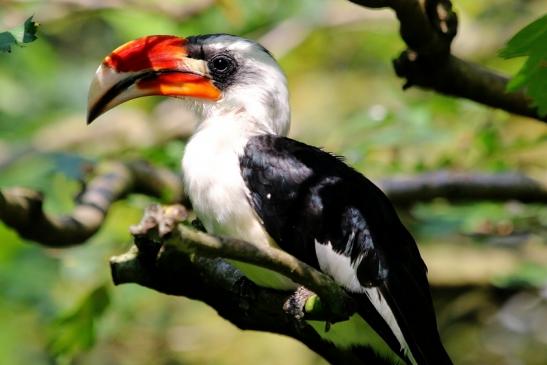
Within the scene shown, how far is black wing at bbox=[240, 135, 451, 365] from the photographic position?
3.32m

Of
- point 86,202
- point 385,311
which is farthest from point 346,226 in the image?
point 86,202

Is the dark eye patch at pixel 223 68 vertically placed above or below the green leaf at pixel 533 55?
below

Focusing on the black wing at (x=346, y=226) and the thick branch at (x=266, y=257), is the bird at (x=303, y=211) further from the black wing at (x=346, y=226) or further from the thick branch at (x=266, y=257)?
the thick branch at (x=266, y=257)

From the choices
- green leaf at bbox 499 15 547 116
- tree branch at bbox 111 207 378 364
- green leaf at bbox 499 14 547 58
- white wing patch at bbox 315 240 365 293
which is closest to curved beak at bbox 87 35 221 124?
tree branch at bbox 111 207 378 364

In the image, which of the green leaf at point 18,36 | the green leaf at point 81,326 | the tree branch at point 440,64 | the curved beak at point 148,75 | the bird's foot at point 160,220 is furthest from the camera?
the green leaf at point 81,326

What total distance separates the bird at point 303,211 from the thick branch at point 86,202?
426 millimetres

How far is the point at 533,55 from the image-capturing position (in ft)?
9.00

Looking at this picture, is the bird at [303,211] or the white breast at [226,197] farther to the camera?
the white breast at [226,197]

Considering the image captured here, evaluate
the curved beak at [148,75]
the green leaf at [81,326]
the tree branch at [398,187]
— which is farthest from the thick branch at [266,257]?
the tree branch at [398,187]

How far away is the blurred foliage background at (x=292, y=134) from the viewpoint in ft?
16.8

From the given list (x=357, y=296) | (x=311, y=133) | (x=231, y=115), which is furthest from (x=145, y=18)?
(x=357, y=296)

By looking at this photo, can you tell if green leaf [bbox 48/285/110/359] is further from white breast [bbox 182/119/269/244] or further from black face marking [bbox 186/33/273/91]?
black face marking [bbox 186/33/273/91]

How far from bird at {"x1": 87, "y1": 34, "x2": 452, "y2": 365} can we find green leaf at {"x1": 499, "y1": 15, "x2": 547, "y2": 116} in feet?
2.25

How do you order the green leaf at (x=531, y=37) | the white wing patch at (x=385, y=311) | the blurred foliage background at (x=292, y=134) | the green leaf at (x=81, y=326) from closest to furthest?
the green leaf at (x=531, y=37) < the white wing patch at (x=385, y=311) < the green leaf at (x=81, y=326) < the blurred foliage background at (x=292, y=134)
